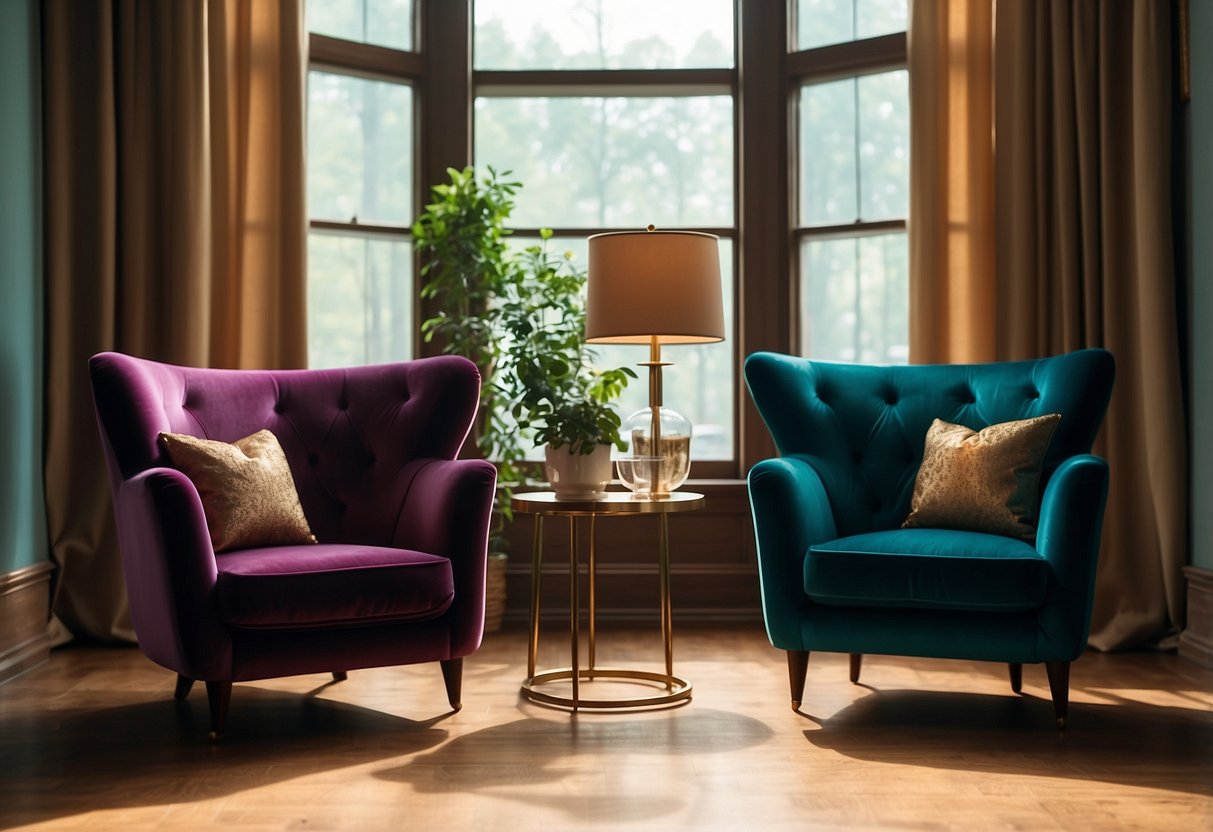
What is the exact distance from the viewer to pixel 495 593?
4.12m

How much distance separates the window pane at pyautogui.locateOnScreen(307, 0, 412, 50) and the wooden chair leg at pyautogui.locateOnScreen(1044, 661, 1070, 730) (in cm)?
321

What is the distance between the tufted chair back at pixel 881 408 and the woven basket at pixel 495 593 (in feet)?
4.12

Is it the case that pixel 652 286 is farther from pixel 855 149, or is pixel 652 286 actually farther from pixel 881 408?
pixel 855 149

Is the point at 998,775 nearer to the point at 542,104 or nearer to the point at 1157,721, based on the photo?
the point at 1157,721

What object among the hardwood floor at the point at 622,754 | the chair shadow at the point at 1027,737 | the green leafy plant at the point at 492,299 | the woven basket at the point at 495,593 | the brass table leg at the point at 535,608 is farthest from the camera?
the woven basket at the point at 495,593

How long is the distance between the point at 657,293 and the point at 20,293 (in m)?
2.02

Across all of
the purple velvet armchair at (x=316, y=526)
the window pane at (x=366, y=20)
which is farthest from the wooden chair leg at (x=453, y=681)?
the window pane at (x=366, y=20)

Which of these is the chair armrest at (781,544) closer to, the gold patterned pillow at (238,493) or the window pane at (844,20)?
the gold patterned pillow at (238,493)

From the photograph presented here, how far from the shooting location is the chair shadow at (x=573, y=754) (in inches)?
86.4

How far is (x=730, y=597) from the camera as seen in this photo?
14.2 ft

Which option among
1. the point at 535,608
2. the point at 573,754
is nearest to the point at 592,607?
the point at 535,608

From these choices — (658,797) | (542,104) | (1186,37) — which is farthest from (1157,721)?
(542,104)

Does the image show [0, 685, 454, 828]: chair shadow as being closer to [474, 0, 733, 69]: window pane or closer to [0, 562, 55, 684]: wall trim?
[0, 562, 55, 684]: wall trim

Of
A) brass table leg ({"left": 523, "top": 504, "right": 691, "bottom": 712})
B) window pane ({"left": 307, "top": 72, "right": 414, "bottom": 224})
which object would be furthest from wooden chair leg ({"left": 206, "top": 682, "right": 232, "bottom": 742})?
window pane ({"left": 307, "top": 72, "right": 414, "bottom": 224})
